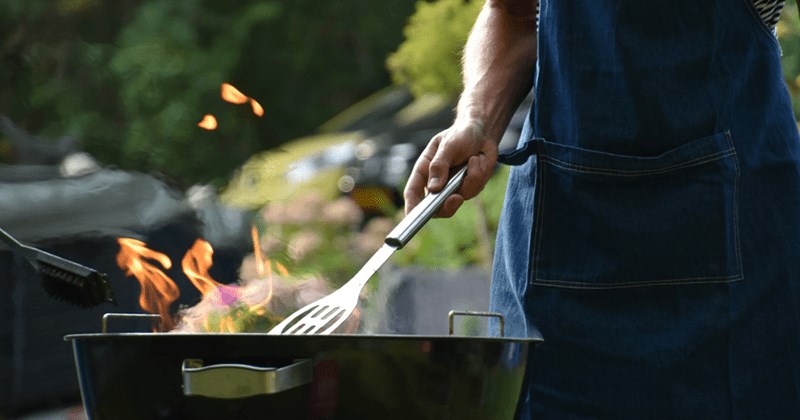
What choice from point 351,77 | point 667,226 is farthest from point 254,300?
point 351,77

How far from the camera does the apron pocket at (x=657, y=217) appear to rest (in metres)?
1.39

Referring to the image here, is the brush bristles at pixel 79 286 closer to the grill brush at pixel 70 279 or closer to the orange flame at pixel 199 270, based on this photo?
the grill brush at pixel 70 279

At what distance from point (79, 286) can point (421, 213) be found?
1.36 ft

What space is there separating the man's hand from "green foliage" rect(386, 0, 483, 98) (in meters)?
3.97

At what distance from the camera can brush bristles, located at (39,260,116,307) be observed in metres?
1.34

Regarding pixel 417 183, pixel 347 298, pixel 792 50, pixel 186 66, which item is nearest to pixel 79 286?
pixel 347 298

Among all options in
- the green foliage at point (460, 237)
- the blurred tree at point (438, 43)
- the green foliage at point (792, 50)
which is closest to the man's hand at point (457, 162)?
the green foliage at point (792, 50)

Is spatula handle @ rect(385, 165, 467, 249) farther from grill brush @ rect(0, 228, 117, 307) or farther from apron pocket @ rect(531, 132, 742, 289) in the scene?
grill brush @ rect(0, 228, 117, 307)

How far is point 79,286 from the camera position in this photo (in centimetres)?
134

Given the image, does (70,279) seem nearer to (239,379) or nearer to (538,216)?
(239,379)

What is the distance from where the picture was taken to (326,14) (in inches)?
514

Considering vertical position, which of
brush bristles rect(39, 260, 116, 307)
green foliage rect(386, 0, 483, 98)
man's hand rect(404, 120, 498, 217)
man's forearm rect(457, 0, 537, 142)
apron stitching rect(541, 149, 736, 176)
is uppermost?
green foliage rect(386, 0, 483, 98)

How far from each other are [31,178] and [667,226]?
3456 millimetres

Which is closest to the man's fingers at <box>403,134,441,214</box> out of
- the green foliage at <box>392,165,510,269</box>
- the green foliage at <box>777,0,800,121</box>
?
the green foliage at <box>777,0,800,121</box>
